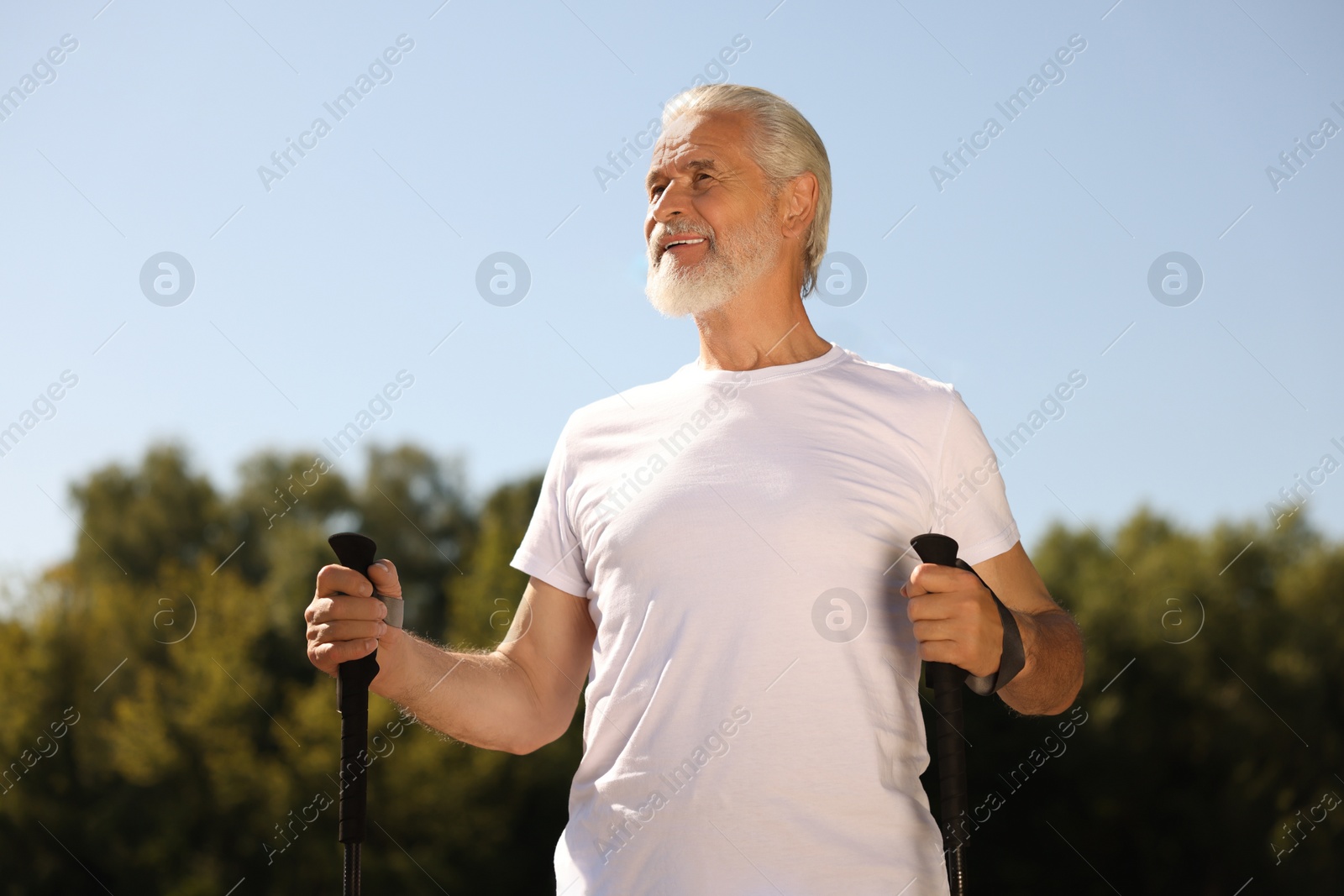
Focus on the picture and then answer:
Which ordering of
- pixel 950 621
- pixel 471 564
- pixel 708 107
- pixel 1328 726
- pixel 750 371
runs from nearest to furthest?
pixel 950 621 → pixel 750 371 → pixel 708 107 → pixel 1328 726 → pixel 471 564

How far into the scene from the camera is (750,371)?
3.31m

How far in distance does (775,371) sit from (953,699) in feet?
3.33

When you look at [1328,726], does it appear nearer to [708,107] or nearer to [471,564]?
[471,564]

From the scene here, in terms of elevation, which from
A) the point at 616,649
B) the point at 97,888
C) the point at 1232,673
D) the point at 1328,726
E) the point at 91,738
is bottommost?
the point at 1328,726

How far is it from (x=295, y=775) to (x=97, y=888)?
8194 millimetres

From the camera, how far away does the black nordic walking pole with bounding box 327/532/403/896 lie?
9.38ft

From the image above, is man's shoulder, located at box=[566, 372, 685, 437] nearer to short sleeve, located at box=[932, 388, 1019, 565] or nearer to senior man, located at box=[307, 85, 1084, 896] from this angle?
senior man, located at box=[307, 85, 1084, 896]

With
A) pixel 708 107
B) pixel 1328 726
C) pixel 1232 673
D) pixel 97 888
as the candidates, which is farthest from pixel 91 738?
pixel 708 107

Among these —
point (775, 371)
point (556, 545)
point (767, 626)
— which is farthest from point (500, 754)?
point (767, 626)

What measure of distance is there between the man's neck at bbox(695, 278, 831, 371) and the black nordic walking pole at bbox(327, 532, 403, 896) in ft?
3.87

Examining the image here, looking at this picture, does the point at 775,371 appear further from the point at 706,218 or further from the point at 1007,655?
the point at 1007,655

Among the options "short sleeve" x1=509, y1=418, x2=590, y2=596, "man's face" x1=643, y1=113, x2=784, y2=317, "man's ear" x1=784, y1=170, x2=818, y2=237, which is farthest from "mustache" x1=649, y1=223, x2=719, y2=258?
"short sleeve" x1=509, y1=418, x2=590, y2=596

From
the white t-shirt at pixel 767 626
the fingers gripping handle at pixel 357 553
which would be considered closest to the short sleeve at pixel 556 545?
the white t-shirt at pixel 767 626

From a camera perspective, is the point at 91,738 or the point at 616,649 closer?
the point at 616,649
